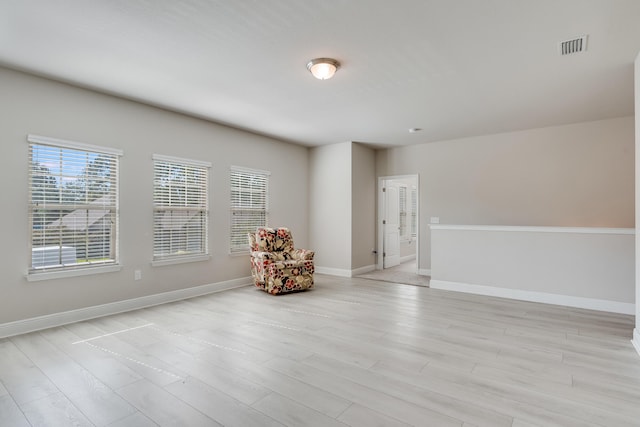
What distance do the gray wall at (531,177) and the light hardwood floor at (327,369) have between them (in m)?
1.93

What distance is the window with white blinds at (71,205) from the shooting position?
347 centimetres

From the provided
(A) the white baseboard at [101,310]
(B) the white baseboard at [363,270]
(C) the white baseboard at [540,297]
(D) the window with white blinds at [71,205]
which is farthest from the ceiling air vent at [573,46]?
(A) the white baseboard at [101,310]

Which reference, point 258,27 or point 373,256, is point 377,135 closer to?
point 373,256

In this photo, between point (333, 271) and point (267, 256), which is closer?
point (267, 256)

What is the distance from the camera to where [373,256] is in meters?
7.19

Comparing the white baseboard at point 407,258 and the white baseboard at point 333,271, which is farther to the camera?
the white baseboard at point 407,258

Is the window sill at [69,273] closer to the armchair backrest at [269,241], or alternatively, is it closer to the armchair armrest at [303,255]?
the armchair backrest at [269,241]

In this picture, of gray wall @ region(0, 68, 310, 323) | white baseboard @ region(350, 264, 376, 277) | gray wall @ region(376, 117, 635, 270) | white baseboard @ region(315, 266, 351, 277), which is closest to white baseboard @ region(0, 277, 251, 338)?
gray wall @ region(0, 68, 310, 323)

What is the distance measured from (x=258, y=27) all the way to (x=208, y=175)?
2955mm

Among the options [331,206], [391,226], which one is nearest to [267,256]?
[331,206]

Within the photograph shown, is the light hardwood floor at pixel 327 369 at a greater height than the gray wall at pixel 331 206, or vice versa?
the gray wall at pixel 331 206

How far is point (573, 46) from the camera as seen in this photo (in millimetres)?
2838

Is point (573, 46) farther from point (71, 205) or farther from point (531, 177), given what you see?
A: point (71, 205)

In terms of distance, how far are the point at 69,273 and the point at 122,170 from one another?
1320mm
